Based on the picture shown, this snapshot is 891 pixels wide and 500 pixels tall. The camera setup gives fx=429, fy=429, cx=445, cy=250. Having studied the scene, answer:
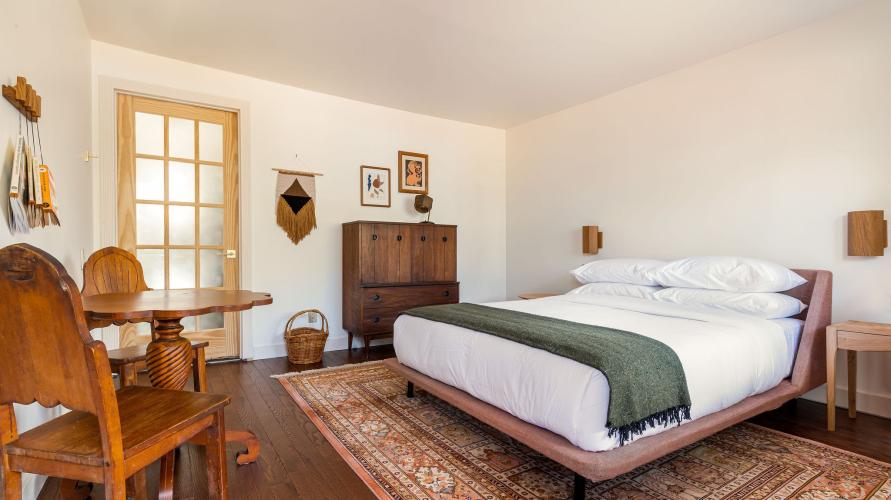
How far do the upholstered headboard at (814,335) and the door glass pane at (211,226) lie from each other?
165 inches

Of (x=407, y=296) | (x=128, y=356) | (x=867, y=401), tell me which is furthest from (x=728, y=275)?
(x=128, y=356)

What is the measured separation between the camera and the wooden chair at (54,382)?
100 centimetres

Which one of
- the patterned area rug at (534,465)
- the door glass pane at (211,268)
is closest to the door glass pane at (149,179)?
the door glass pane at (211,268)

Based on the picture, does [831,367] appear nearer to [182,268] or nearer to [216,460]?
[216,460]

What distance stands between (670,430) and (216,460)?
1.69 m

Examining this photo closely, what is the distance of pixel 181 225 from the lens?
11.8 ft

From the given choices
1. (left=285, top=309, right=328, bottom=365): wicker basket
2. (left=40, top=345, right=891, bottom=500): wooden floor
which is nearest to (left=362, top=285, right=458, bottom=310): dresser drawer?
(left=285, top=309, right=328, bottom=365): wicker basket

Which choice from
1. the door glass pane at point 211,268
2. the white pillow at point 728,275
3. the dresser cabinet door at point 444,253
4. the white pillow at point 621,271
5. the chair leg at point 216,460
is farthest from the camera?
→ the dresser cabinet door at point 444,253

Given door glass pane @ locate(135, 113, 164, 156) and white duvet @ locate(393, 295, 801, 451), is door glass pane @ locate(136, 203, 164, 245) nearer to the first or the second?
door glass pane @ locate(135, 113, 164, 156)

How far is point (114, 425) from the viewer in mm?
1057

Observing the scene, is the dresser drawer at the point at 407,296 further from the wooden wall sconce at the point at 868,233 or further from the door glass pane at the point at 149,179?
the wooden wall sconce at the point at 868,233

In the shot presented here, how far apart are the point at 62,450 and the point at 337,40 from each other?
9.32ft

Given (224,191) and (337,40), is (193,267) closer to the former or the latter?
(224,191)

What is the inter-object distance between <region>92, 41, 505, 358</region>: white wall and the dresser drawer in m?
0.49
